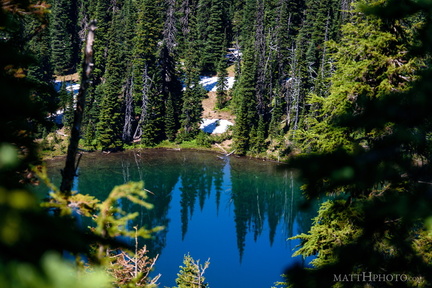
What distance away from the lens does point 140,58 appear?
4934cm

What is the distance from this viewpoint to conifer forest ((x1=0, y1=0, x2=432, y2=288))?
7.92 feet

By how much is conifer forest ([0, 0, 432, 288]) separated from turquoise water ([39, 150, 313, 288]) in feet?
6.28

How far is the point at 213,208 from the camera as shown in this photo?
3256 cm

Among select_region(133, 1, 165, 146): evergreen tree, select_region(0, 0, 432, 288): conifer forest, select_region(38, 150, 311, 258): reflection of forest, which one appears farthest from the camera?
select_region(133, 1, 165, 146): evergreen tree

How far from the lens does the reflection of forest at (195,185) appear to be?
30203 millimetres

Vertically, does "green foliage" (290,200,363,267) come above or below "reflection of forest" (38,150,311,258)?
above

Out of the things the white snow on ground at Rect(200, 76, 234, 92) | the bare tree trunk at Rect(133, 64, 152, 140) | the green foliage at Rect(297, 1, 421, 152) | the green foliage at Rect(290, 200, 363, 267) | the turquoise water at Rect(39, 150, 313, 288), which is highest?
the white snow on ground at Rect(200, 76, 234, 92)

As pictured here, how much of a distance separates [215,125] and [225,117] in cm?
288

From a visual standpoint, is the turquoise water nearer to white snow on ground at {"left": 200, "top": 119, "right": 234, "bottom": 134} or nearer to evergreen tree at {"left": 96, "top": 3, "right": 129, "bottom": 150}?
evergreen tree at {"left": 96, "top": 3, "right": 129, "bottom": 150}

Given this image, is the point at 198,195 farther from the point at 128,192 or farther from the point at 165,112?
the point at 128,192

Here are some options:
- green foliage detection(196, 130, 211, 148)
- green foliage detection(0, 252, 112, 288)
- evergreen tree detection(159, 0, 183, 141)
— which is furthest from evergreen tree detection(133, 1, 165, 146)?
green foliage detection(0, 252, 112, 288)

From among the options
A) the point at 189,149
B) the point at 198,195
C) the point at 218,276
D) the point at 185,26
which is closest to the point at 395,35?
the point at 218,276

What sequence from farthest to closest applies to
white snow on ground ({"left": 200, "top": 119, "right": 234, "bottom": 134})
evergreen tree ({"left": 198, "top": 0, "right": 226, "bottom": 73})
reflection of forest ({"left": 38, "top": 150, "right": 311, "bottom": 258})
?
evergreen tree ({"left": 198, "top": 0, "right": 226, "bottom": 73}) < white snow on ground ({"left": 200, "top": 119, "right": 234, "bottom": 134}) < reflection of forest ({"left": 38, "top": 150, "right": 311, "bottom": 258})

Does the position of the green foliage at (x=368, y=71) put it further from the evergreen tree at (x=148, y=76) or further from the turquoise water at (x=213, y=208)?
the evergreen tree at (x=148, y=76)
